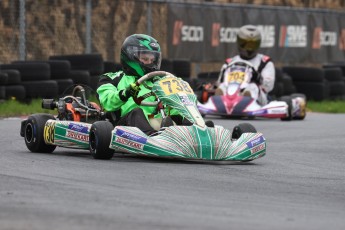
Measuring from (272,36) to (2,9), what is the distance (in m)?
8.36

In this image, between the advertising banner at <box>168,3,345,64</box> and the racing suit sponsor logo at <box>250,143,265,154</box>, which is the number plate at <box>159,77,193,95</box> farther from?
the advertising banner at <box>168,3,345,64</box>

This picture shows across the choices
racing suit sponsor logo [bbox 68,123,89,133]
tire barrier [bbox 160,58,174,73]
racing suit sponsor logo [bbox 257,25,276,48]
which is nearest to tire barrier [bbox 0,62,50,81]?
tire barrier [bbox 160,58,174,73]

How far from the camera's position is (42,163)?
919 cm

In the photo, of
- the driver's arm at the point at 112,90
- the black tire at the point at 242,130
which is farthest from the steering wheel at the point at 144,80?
the black tire at the point at 242,130

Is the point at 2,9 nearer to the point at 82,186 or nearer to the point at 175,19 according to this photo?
the point at 175,19

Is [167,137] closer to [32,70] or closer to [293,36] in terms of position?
[32,70]

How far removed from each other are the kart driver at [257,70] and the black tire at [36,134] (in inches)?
282

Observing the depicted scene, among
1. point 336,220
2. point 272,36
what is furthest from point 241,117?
point 336,220

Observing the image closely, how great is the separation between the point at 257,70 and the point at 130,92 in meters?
8.08

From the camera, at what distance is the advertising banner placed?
22.6 m

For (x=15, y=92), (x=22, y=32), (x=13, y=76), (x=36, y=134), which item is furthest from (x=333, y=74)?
(x=36, y=134)

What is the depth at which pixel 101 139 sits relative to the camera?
30.8ft

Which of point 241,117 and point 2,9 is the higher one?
point 2,9

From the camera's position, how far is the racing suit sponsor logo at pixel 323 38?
2679 centimetres
